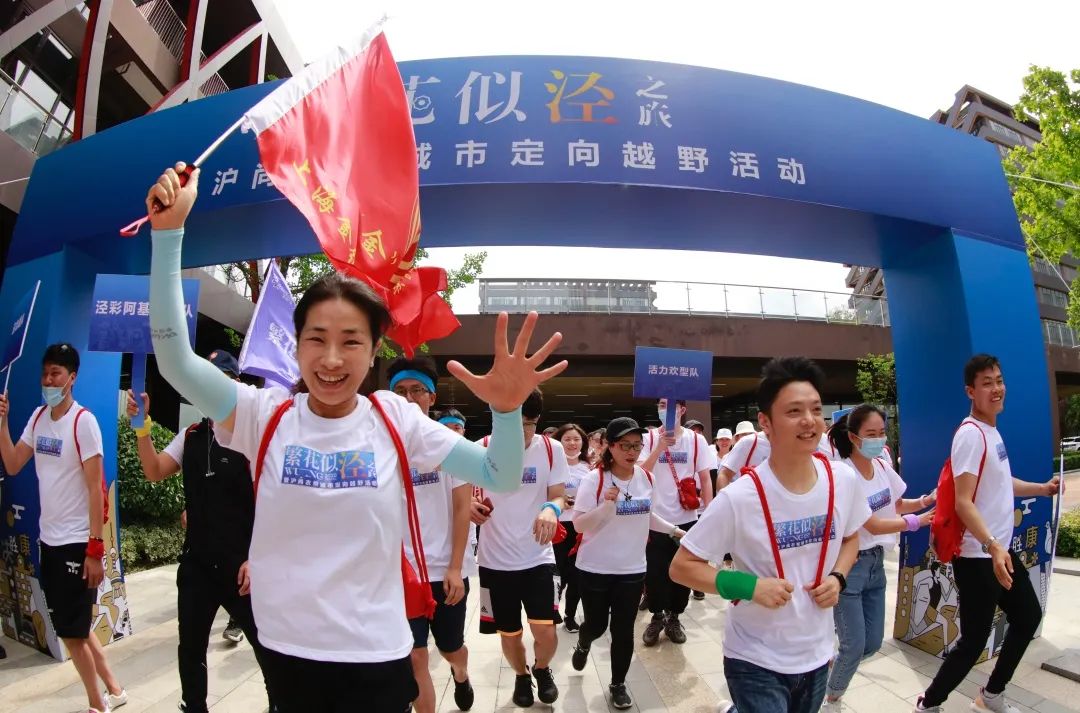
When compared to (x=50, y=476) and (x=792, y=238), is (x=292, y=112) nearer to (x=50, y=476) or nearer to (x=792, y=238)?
(x=50, y=476)

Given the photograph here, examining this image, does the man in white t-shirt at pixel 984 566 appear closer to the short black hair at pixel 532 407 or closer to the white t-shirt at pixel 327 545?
the short black hair at pixel 532 407

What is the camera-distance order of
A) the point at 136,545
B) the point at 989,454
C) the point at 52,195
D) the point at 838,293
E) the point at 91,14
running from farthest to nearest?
the point at 838,293, the point at 91,14, the point at 136,545, the point at 52,195, the point at 989,454

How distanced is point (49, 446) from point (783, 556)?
14.8 feet

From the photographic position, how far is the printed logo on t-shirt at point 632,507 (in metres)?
4.21

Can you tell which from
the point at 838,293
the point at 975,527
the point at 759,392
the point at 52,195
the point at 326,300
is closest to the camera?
the point at 326,300

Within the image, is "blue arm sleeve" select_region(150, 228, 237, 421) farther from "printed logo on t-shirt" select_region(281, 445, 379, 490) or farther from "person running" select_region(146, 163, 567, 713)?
"printed logo on t-shirt" select_region(281, 445, 379, 490)

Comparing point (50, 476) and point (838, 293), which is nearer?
point (50, 476)

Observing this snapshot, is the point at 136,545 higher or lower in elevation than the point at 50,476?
lower

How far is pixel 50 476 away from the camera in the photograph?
409 centimetres

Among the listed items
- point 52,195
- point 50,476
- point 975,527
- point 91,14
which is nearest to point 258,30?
point 91,14

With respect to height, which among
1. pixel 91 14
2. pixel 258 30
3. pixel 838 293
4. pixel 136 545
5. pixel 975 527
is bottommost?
pixel 136 545

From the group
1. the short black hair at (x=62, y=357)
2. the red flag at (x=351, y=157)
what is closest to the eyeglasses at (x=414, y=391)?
the red flag at (x=351, y=157)

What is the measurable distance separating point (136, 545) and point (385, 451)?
341 inches

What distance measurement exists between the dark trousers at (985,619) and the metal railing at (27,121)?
12324mm
